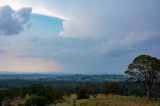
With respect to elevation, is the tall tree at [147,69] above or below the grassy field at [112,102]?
above

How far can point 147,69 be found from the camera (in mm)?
69312

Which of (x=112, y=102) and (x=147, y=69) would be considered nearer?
(x=112, y=102)

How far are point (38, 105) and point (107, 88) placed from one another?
35954mm

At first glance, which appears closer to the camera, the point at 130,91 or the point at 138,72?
the point at 138,72

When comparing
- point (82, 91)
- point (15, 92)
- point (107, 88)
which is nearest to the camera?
point (82, 91)

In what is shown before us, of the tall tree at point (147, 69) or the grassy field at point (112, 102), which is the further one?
the tall tree at point (147, 69)

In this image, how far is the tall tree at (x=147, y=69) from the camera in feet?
226

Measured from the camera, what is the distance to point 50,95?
94000 mm

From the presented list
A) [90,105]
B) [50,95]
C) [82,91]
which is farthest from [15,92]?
[90,105]

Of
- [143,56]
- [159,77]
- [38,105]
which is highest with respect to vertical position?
[143,56]

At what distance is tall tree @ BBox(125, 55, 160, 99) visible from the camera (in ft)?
226

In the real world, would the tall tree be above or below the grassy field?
above

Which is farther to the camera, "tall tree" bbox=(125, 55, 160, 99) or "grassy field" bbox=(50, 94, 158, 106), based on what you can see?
"tall tree" bbox=(125, 55, 160, 99)

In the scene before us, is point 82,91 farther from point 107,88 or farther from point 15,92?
point 15,92
